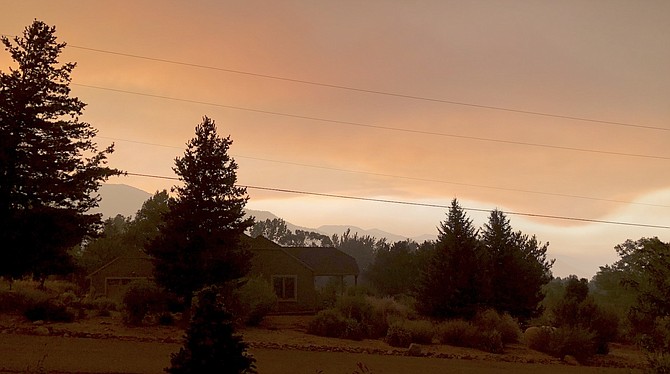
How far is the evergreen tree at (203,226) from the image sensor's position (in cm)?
2469

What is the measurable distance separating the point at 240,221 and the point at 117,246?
31124mm

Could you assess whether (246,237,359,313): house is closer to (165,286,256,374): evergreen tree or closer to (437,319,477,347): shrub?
(437,319,477,347): shrub

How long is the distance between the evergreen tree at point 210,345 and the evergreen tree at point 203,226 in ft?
50.9

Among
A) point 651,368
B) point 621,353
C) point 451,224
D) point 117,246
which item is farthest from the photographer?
point 117,246

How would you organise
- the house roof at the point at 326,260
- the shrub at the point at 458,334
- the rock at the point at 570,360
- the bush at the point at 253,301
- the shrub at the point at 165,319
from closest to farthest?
1. the rock at the point at 570,360
2. the shrub at the point at 458,334
3. the shrub at the point at 165,319
4. the bush at the point at 253,301
5. the house roof at the point at 326,260

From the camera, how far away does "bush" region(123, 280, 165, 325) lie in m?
24.5

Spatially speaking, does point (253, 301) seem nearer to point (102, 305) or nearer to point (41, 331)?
point (102, 305)

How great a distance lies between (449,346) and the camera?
81.8 feet

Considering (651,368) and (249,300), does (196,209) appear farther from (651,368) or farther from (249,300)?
(651,368)

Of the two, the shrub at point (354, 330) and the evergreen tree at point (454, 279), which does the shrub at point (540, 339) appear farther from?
the shrub at point (354, 330)

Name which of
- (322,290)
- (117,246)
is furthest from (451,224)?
(117,246)

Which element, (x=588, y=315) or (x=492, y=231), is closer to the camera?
(x=588, y=315)

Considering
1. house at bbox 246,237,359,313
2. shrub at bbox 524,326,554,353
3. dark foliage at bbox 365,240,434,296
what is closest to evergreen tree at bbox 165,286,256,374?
shrub at bbox 524,326,554,353

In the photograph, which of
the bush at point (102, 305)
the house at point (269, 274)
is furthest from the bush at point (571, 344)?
the bush at point (102, 305)
